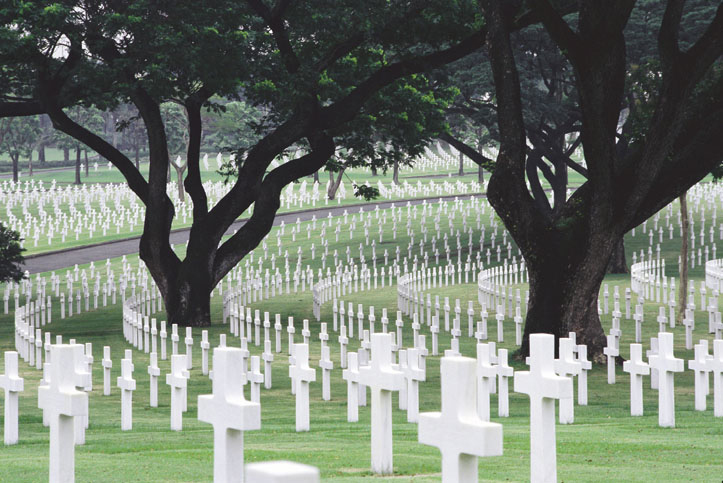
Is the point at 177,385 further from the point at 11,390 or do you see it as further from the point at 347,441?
the point at 347,441

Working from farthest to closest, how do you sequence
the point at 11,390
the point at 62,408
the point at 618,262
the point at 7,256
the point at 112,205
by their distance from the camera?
the point at 112,205 → the point at 618,262 → the point at 7,256 → the point at 11,390 → the point at 62,408

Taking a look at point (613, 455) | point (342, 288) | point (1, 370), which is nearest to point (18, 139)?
point (342, 288)

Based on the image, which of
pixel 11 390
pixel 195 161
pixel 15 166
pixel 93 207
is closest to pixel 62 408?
pixel 11 390

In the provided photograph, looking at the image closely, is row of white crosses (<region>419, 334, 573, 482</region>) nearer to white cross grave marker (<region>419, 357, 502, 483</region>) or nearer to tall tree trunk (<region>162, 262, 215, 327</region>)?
white cross grave marker (<region>419, 357, 502, 483</region>)

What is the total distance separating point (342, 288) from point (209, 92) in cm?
1042

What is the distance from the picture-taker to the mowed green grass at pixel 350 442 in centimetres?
852

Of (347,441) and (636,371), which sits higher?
(636,371)

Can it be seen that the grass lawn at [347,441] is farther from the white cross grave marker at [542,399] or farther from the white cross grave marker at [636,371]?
the white cross grave marker at [542,399]

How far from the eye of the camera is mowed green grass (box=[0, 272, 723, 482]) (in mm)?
8523

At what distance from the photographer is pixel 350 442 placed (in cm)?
1065

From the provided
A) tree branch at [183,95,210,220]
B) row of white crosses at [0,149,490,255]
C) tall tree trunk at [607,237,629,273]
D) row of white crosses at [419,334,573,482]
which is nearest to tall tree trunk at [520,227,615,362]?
tree branch at [183,95,210,220]

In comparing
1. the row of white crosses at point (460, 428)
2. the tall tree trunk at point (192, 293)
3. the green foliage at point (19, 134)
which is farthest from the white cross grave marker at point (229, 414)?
the green foliage at point (19, 134)

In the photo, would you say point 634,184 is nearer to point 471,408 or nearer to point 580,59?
point 580,59

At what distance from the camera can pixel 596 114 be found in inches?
723
